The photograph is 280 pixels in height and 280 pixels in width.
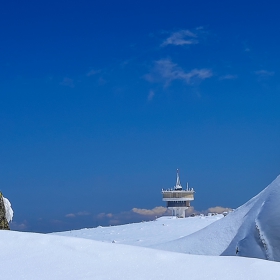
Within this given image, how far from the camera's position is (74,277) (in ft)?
10.5

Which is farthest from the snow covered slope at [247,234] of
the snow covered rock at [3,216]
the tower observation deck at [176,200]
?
the tower observation deck at [176,200]

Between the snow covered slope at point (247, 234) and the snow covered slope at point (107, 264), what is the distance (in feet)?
8.21

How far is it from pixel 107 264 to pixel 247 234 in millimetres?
3705

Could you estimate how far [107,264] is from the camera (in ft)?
11.3

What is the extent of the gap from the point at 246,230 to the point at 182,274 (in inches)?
151

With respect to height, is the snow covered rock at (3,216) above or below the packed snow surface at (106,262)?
above

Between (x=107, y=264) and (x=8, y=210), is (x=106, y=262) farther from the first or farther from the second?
(x=8, y=210)

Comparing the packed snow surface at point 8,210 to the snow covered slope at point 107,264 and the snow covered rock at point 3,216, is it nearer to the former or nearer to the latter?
the snow covered rock at point 3,216

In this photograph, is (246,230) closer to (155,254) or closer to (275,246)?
(275,246)

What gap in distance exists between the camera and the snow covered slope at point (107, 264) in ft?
10.7

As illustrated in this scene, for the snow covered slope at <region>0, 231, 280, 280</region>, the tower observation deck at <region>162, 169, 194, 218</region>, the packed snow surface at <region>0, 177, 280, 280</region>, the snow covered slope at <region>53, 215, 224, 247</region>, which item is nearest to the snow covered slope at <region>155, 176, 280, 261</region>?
the packed snow surface at <region>0, 177, 280, 280</region>

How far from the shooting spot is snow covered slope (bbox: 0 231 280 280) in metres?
3.27

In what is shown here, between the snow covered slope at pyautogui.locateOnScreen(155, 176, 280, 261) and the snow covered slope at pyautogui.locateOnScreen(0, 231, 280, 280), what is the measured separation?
250 centimetres

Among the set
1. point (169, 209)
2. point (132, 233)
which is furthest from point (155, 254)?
point (169, 209)
